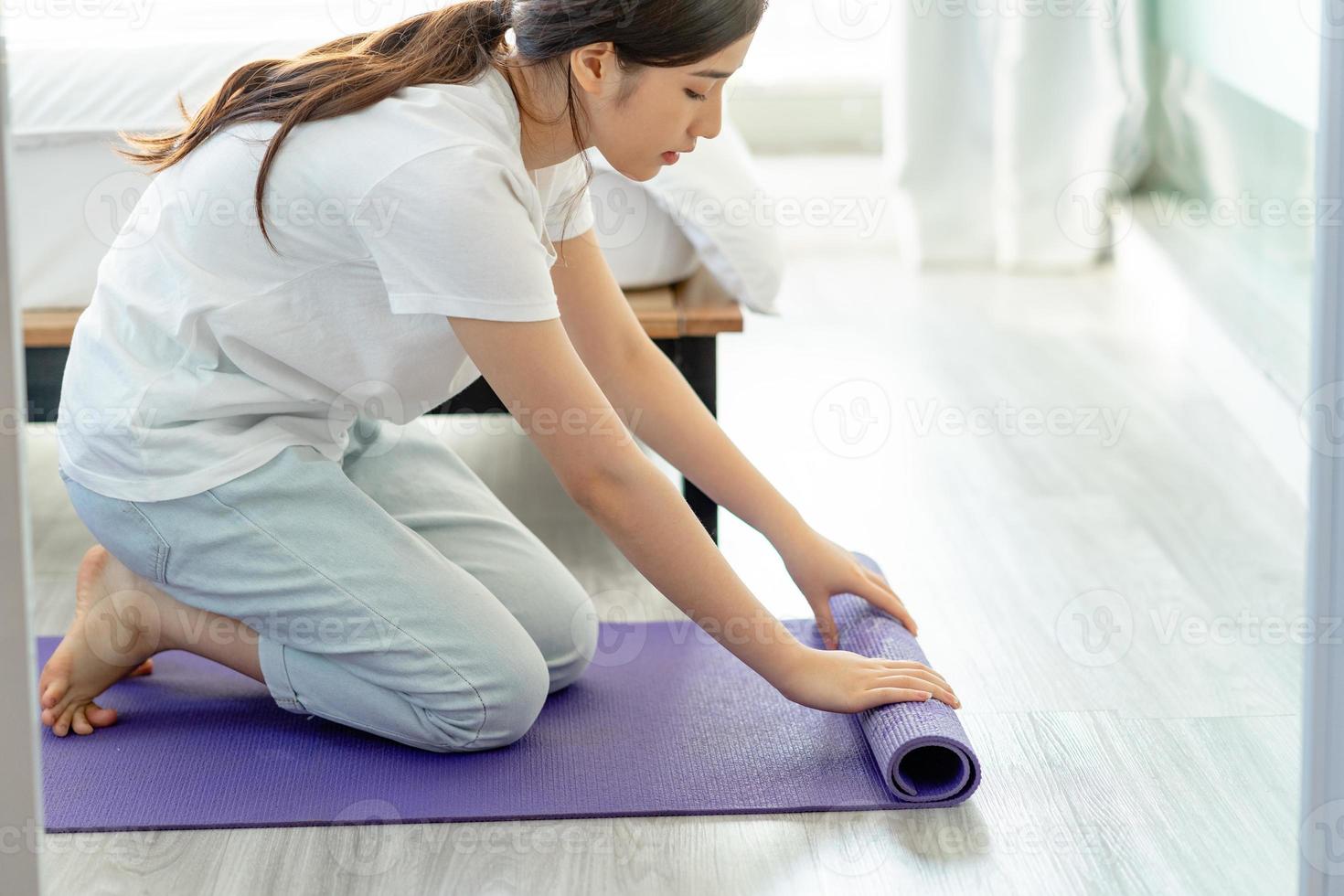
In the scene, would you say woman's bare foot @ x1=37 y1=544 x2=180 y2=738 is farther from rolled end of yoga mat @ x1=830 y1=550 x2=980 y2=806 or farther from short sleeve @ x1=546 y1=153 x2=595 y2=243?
rolled end of yoga mat @ x1=830 y1=550 x2=980 y2=806

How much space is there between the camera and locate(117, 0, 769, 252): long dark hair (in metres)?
1.20

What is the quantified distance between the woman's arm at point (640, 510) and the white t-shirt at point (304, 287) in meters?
0.04

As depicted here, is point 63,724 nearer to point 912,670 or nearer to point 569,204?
point 569,204

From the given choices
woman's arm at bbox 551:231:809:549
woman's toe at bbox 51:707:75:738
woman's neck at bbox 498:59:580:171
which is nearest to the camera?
woman's neck at bbox 498:59:580:171

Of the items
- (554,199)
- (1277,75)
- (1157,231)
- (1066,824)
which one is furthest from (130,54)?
(1157,231)

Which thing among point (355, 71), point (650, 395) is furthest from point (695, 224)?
point (355, 71)

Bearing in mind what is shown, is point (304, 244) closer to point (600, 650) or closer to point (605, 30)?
point (605, 30)

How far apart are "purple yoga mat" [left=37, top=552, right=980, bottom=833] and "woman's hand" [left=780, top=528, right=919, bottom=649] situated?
0.05ft

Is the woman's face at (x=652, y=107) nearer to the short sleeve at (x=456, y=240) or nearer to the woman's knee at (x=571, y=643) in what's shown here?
the short sleeve at (x=456, y=240)

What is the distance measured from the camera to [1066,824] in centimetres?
131

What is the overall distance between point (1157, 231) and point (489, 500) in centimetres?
209

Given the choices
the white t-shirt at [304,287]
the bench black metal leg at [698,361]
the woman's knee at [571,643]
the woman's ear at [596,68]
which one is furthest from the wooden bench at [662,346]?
the woman's ear at [596,68]

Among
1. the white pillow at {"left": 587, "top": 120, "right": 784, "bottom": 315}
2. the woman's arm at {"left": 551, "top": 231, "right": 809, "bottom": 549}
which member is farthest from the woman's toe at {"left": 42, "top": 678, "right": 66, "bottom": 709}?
the white pillow at {"left": 587, "top": 120, "right": 784, "bottom": 315}

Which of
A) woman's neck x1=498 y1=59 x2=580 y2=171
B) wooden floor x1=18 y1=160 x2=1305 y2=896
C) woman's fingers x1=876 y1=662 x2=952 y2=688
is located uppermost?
woman's neck x1=498 y1=59 x2=580 y2=171
